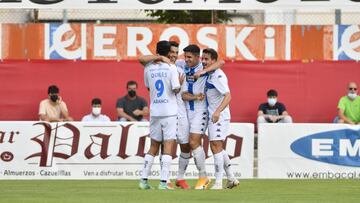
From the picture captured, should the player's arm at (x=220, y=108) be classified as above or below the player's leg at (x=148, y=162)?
above

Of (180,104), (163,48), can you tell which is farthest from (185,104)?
(163,48)

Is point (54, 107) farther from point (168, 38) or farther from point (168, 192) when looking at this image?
point (168, 192)

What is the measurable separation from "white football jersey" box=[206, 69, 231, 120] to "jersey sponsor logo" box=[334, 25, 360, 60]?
9538 millimetres

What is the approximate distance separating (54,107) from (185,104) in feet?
27.9

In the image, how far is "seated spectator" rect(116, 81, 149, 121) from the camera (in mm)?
24719

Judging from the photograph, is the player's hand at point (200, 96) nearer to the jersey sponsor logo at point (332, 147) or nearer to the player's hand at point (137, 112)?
the jersey sponsor logo at point (332, 147)

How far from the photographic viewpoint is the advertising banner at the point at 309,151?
2242 centimetres

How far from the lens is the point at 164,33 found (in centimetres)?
2591

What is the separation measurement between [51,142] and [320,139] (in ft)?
17.4

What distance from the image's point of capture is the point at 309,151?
74.0ft

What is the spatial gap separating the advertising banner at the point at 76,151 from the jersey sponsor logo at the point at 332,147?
192 cm

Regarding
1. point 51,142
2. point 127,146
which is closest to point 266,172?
point 127,146

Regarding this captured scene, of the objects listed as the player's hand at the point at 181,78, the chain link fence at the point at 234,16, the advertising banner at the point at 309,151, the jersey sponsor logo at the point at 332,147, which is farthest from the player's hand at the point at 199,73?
the chain link fence at the point at 234,16

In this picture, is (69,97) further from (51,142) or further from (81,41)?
(51,142)
